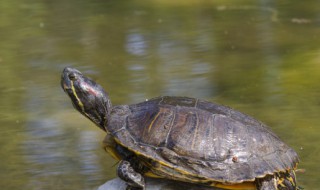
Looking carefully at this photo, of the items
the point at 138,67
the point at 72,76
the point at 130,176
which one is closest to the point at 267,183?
the point at 130,176

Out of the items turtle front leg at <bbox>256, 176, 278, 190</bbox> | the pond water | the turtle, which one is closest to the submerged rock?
the turtle

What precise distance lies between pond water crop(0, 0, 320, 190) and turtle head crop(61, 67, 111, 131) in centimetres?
63

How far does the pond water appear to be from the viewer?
14.8 ft

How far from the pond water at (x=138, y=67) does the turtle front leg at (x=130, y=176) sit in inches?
30.7

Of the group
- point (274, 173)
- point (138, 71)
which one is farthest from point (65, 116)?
point (274, 173)

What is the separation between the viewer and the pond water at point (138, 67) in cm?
450

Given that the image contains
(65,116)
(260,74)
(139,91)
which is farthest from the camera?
(260,74)

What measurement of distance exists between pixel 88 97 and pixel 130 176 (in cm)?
61

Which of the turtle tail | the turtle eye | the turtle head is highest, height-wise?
the turtle eye

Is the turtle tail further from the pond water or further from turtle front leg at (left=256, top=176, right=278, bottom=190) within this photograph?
the pond water

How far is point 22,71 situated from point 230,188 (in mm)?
3558

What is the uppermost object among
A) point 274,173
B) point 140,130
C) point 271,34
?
point 140,130

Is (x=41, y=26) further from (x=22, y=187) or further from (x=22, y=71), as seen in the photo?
(x=22, y=187)

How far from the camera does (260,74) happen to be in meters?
5.98
